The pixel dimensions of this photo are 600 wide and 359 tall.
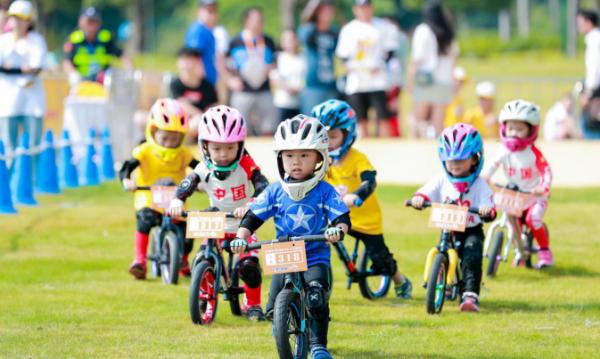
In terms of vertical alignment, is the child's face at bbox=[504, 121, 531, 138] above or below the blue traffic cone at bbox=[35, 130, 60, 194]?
above

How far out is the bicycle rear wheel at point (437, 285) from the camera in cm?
1072

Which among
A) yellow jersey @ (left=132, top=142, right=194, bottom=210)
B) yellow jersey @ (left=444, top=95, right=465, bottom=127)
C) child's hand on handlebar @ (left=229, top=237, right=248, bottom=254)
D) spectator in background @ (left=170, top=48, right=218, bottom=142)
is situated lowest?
child's hand on handlebar @ (left=229, top=237, right=248, bottom=254)

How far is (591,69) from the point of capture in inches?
842

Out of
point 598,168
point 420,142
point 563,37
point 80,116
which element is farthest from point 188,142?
point 563,37

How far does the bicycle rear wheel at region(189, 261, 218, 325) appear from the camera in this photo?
10203 mm

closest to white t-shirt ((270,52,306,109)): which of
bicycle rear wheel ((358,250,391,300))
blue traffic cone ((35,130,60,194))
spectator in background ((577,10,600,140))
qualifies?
spectator in background ((577,10,600,140))

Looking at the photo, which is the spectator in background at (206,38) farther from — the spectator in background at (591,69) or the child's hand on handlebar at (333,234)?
the child's hand on handlebar at (333,234)

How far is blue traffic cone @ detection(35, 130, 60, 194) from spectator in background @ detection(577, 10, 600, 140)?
8196mm

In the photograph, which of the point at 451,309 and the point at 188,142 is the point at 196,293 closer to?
the point at 451,309

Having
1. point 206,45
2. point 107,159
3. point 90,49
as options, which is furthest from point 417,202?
point 90,49

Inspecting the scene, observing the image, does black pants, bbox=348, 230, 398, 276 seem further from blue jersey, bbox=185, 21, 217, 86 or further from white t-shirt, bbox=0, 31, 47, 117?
blue jersey, bbox=185, 21, 217, 86

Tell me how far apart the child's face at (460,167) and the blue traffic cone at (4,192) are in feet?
20.4

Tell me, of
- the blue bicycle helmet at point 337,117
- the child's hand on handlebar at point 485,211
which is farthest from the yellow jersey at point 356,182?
the child's hand on handlebar at point 485,211

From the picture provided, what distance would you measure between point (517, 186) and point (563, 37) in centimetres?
4960
